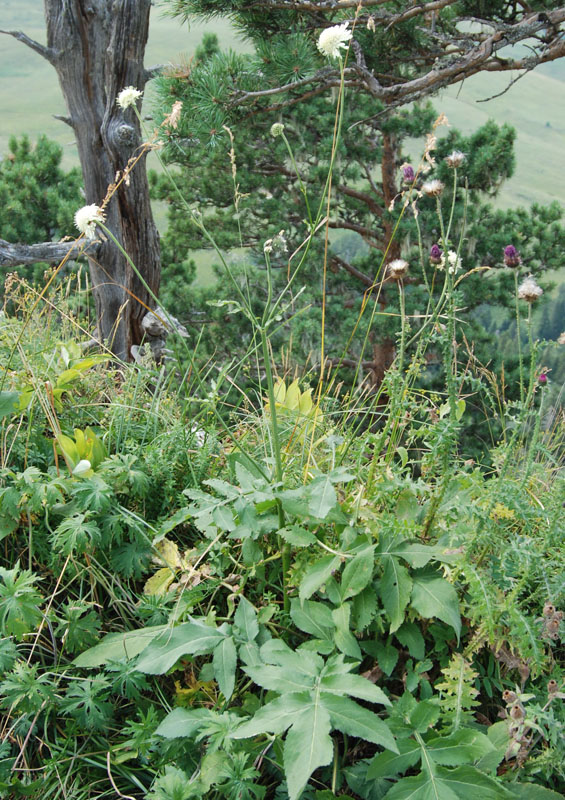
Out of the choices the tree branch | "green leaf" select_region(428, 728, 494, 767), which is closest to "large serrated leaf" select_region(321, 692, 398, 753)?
"green leaf" select_region(428, 728, 494, 767)

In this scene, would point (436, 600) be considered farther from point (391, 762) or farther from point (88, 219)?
point (88, 219)

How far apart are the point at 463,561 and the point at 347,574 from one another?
0.22 meters

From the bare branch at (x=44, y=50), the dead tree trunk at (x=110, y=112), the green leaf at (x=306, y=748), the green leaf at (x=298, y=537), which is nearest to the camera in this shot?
the green leaf at (x=306, y=748)

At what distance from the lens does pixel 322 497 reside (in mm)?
1213

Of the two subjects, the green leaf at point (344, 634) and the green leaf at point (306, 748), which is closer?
the green leaf at point (306, 748)

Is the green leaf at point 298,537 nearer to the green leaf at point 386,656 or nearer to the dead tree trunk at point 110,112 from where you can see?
the green leaf at point 386,656

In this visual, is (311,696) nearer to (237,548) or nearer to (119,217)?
(237,548)

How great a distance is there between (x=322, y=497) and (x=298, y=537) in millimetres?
118

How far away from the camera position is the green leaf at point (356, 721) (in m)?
0.96

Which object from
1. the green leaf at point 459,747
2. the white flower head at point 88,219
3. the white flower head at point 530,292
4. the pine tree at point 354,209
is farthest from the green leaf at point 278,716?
the pine tree at point 354,209

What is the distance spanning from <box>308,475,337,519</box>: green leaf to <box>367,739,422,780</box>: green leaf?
0.41 meters

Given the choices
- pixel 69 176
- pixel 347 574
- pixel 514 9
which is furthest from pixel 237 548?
pixel 69 176

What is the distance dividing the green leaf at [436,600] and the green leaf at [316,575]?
0.55 feet

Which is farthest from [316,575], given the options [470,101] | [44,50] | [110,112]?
[470,101]
